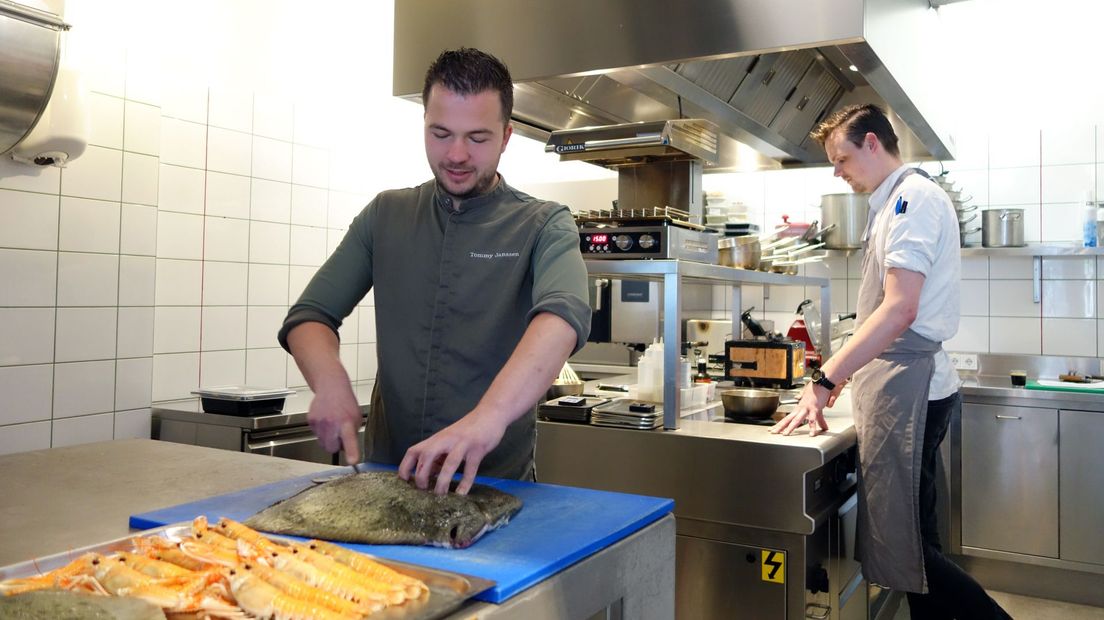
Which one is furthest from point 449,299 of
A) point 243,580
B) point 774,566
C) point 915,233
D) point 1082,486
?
point 1082,486

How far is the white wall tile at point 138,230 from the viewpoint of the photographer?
319cm

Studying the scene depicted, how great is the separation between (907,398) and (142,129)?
294 cm

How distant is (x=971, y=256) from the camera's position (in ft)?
15.4

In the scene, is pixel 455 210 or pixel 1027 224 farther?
pixel 1027 224

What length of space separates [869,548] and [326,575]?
83.3 inches

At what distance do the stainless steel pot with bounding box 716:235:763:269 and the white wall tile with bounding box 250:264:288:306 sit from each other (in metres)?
2.13

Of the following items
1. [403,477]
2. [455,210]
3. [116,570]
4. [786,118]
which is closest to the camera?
[116,570]

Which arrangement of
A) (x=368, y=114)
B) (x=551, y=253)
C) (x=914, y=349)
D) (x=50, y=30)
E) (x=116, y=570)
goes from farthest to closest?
1. (x=368, y=114)
2. (x=914, y=349)
3. (x=50, y=30)
4. (x=551, y=253)
5. (x=116, y=570)

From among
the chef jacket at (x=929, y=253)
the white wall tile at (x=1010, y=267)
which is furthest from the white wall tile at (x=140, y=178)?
the white wall tile at (x=1010, y=267)

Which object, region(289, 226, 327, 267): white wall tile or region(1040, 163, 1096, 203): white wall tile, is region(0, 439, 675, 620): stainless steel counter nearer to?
region(289, 226, 327, 267): white wall tile

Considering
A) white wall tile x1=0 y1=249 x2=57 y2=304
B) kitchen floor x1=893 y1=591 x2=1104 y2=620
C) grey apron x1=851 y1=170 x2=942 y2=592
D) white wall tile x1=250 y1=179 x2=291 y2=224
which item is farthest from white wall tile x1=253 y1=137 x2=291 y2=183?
kitchen floor x1=893 y1=591 x2=1104 y2=620

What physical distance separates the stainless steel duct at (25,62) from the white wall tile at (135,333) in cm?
91

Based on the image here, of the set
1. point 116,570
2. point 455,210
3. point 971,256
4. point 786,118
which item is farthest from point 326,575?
point 971,256

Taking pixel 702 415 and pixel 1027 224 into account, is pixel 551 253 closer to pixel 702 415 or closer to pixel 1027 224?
pixel 702 415
